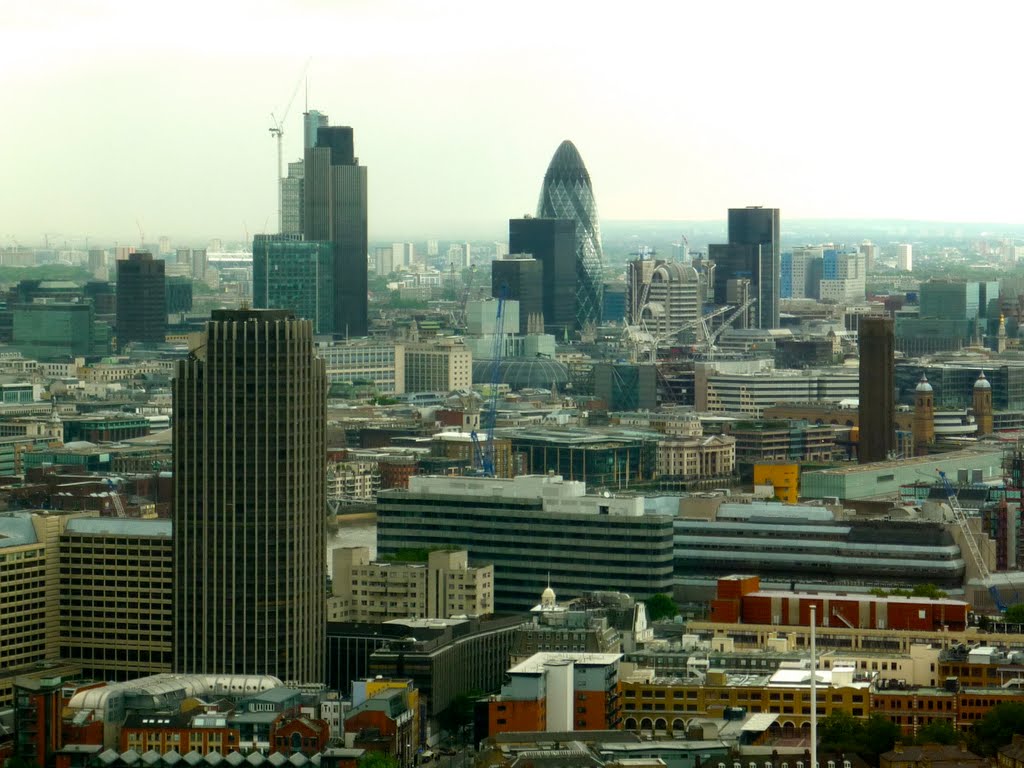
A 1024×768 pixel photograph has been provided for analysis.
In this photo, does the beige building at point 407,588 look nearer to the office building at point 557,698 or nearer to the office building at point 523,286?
the office building at point 557,698

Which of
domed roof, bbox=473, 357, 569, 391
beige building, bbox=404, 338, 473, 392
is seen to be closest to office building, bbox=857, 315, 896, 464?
domed roof, bbox=473, 357, 569, 391

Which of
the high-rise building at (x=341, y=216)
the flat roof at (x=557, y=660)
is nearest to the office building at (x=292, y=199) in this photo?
the high-rise building at (x=341, y=216)

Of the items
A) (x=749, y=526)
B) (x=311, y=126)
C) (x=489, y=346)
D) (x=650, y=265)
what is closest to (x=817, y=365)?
(x=489, y=346)

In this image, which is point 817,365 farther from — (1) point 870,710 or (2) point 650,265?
(1) point 870,710

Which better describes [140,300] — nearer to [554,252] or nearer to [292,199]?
[292,199]

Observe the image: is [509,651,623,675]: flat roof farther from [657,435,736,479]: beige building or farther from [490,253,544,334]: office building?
[490,253,544,334]: office building

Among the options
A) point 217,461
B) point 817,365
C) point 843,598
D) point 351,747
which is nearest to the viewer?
point 351,747

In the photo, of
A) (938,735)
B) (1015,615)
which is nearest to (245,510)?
(938,735)

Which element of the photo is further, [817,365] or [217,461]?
Answer: [817,365]
